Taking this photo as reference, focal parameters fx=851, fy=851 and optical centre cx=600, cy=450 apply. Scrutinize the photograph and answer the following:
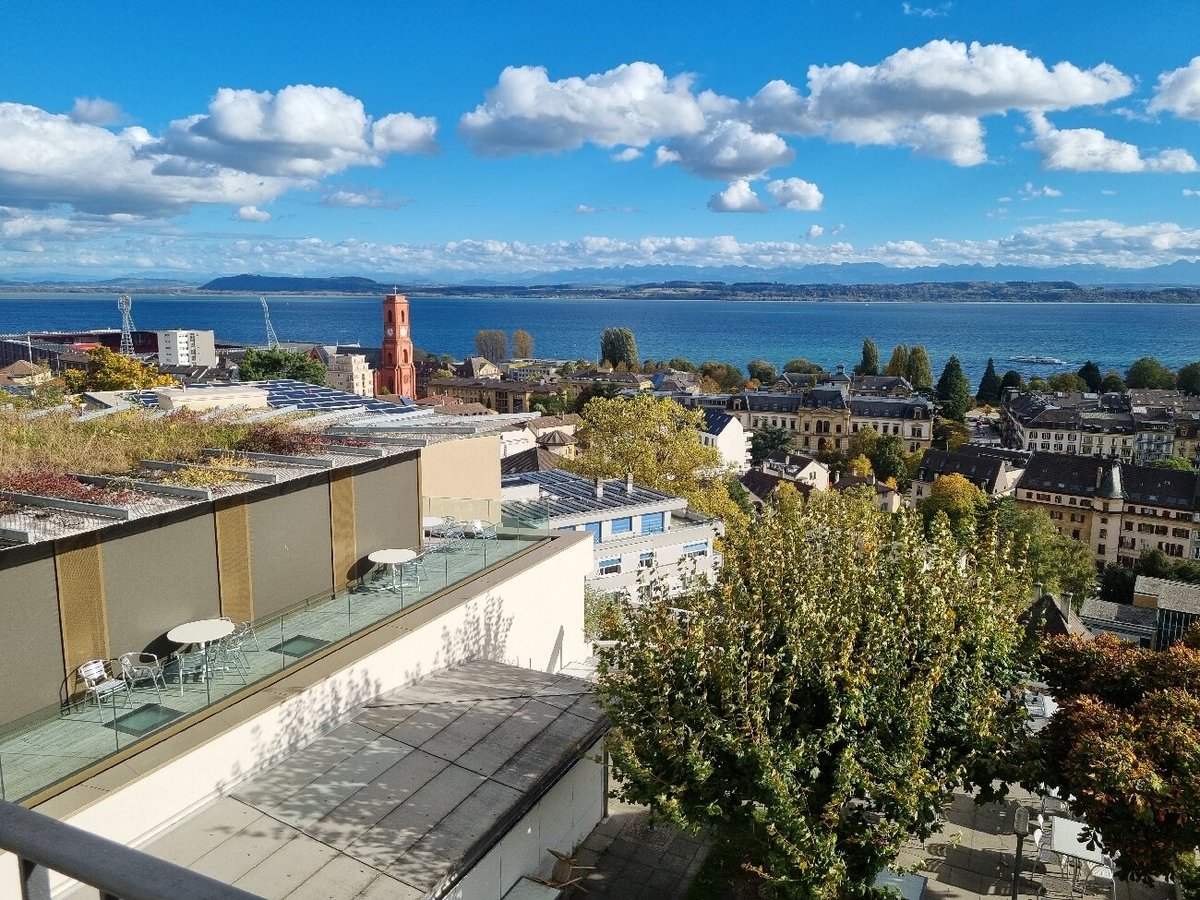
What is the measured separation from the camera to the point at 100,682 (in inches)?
347

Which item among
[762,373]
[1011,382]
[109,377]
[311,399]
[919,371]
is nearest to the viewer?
[311,399]

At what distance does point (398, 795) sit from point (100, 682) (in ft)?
10.8

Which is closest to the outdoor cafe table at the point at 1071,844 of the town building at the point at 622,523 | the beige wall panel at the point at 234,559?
the beige wall panel at the point at 234,559

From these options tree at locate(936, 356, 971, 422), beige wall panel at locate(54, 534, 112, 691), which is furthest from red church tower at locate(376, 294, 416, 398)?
tree at locate(936, 356, 971, 422)

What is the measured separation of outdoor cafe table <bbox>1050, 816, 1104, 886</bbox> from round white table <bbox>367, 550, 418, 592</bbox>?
9554 millimetres

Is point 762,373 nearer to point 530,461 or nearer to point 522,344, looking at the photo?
point 522,344

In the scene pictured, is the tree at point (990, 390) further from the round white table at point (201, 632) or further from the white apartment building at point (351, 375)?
the round white table at point (201, 632)

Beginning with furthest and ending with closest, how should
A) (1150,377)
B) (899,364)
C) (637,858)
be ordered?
1. (899,364)
2. (1150,377)
3. (637,858)

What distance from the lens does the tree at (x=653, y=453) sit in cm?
3350

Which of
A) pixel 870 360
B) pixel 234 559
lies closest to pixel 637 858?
pixel 234 559

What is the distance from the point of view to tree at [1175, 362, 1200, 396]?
12106cm

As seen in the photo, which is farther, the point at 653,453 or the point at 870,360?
the point at 870,360

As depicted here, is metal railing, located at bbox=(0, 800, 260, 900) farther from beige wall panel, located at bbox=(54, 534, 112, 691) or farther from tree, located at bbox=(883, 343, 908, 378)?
tree, located at bbox=(883, 343, 908, 378)

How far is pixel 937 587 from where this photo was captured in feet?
30.7
